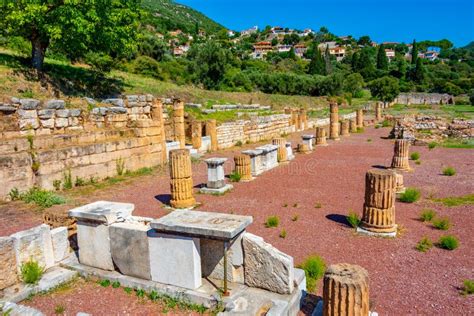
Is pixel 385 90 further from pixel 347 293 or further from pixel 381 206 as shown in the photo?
pixel 347 293

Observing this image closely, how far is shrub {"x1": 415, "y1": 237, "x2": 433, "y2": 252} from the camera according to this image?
6652 mm

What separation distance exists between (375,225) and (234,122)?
1543cm

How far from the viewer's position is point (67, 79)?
60.7 ft

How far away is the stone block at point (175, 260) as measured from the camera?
475 centimetres

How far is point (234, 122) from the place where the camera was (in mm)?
22172

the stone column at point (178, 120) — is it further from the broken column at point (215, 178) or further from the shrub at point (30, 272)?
the shrub at point (30, 272)

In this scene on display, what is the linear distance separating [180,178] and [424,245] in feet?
19.7

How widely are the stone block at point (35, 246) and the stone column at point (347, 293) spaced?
4.36 metres

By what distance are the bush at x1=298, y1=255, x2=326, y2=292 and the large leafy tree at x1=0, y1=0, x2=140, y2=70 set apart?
14.4 m

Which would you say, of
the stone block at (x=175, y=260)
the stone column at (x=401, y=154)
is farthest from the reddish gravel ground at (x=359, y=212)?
the stone block at (x=175, y=260)

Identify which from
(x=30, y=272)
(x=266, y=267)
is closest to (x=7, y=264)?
(x=30, y=272)

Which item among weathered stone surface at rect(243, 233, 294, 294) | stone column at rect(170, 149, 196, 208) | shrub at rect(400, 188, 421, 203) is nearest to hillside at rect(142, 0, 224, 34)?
stone column at rect(170, 149, 196, 208)

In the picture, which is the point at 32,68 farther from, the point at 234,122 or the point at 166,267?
the point at 166,267

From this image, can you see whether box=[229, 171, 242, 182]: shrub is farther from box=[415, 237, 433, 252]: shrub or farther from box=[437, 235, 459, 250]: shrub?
box=[437, 235, 459, 250]: shrub
